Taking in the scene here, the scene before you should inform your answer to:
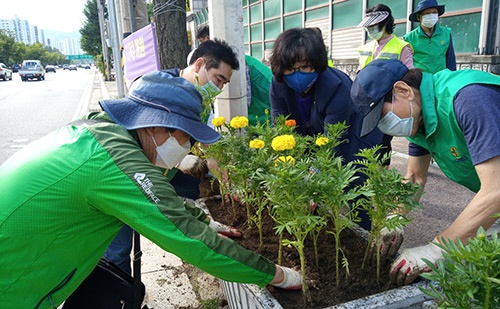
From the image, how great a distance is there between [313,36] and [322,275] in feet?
4.47

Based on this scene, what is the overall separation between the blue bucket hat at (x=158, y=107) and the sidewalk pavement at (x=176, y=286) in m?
1.33

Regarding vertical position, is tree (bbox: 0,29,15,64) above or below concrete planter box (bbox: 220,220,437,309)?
above

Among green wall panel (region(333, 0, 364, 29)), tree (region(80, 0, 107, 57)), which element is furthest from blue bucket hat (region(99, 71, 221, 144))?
tree (region(80, 0, 107, 57))

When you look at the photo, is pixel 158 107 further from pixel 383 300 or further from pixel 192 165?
pixel 192 165

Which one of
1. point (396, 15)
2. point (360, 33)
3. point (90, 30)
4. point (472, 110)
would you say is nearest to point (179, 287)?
point (472, 110)

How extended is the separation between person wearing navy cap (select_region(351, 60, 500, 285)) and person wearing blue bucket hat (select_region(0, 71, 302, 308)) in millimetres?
786

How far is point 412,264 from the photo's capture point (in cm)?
156

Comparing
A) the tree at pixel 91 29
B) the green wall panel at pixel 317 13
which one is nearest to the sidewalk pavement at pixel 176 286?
the green wall panel at pixel 317 13

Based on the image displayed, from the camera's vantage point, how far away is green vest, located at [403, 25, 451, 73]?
4.38 metres

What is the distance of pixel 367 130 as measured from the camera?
1783mm

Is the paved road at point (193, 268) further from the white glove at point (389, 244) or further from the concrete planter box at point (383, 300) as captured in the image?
the concrete planter box at point (383, 300)

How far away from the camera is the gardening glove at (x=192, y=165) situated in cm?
279

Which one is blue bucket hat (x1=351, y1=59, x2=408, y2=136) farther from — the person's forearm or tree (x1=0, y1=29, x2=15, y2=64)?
tree (x1=0, y1=29, x2=15, y2=64)

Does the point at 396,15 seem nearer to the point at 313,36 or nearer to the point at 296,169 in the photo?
the point at 313,36
